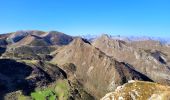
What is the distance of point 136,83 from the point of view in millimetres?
179625

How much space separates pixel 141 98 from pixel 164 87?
12.2 meters

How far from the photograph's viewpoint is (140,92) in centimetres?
17225

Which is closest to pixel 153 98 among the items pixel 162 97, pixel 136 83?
pixel 162 97

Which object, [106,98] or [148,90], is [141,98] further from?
[106,98]

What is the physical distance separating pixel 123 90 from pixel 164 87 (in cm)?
1949

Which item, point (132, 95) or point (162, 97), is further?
point (132, 95)

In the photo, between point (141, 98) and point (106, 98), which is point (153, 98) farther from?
point (106, 98)

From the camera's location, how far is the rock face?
16644cm

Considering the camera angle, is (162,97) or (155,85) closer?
(162,97)

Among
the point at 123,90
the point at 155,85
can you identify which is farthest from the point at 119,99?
the point at 155,85

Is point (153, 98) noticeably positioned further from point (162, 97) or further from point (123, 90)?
point (123, 90)

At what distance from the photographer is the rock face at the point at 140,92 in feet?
546

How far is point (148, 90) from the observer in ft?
563

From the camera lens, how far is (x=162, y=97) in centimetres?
16200
